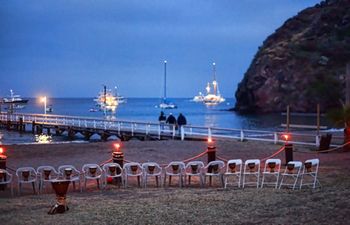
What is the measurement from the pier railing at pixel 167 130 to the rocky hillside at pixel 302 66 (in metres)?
54.8

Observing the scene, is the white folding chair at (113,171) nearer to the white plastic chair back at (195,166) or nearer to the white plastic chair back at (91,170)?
the white plastic chair back at (91,170)

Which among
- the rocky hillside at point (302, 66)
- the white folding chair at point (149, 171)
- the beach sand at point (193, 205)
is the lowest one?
the beach sand at point (193, 205)

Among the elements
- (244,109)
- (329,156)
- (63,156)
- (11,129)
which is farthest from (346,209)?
(244,109)

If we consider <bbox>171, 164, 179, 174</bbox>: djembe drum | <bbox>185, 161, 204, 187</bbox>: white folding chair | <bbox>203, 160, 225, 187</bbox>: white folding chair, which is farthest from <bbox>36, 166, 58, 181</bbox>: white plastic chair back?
<bbox>203, 160, 225, 187</bbox>: white folding chair

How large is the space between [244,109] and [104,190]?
118 meters

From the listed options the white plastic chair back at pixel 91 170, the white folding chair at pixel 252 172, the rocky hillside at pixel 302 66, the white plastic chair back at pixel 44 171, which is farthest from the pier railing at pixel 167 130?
the rocky hillside at pixel 302 66

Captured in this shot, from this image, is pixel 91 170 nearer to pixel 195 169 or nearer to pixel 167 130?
pixel 195 169

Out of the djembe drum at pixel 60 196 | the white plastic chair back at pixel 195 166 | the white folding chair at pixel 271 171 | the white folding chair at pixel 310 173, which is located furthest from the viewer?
the white plastic chair back at pixel 195 166

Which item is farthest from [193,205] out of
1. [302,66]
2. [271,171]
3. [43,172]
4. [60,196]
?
[302,66]

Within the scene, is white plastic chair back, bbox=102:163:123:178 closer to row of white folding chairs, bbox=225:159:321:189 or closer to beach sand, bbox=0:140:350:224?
beach sand, bbox=0:140:350:224

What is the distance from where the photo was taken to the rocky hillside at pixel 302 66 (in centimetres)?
10545

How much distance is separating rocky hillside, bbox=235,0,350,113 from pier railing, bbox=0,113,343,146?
54782 mm

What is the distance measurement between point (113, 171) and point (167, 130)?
72.1 feet

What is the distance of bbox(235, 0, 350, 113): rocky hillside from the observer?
105450 millimetres
